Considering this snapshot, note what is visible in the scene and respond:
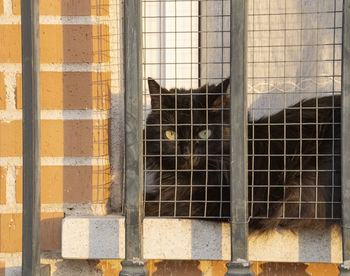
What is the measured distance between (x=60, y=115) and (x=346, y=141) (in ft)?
2.73

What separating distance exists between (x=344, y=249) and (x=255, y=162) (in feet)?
1.38

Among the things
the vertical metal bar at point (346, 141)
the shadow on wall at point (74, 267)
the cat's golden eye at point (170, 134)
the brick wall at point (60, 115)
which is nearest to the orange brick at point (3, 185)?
the brick wall at point (60, 115)

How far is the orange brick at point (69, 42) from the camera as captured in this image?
1.45m

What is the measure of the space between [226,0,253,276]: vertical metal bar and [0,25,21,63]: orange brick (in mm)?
654

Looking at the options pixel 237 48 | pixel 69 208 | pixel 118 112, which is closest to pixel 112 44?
pixel 118 112

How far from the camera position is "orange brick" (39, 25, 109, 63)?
1445mm

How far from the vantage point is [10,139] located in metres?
1.45

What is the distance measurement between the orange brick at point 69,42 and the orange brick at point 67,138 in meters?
0.19

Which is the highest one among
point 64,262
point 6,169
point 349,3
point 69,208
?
point 349,3

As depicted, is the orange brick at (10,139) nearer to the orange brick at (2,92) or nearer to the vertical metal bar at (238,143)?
the orange brick at (2,92)

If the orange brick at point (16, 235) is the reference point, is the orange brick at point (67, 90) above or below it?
above

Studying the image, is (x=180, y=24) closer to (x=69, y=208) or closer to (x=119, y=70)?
(x=119, y=70)

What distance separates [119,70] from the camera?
1.50 metres

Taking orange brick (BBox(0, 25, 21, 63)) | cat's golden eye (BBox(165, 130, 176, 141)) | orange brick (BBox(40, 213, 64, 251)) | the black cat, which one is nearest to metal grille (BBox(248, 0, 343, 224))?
the black cat
